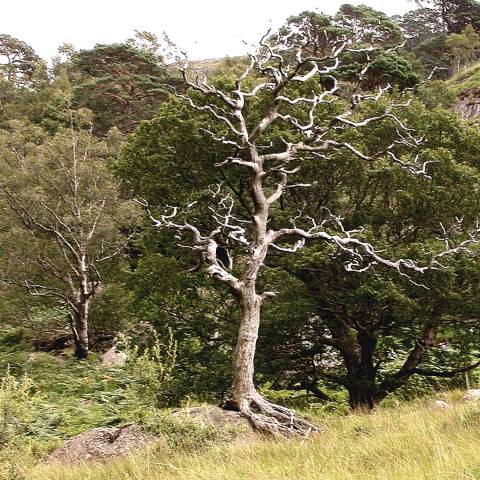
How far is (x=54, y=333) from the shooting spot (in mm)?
22266

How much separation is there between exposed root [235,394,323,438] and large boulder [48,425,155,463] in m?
1.77

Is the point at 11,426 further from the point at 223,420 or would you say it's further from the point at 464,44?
the point at 464,44

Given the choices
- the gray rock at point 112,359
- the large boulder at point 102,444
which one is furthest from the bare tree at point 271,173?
the gray rock at point 112,359

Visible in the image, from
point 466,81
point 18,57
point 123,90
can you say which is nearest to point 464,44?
point 466,81

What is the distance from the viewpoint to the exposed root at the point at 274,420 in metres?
8.59

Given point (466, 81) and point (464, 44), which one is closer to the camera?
point (466, 81)

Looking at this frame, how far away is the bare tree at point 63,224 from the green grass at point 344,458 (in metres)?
12.9

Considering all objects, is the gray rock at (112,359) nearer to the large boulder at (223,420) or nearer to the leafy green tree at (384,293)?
the leafy green tree at (384,293)

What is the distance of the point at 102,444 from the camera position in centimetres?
860

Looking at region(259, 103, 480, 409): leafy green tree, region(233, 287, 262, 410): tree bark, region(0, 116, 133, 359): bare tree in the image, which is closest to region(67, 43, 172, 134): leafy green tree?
region(0, 116, 133, 359): bare tree

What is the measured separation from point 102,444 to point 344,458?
450 cm

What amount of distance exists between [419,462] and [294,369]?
771 cm

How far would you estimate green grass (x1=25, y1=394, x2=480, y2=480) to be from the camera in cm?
491

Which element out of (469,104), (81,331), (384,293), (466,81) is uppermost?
(466,81)
